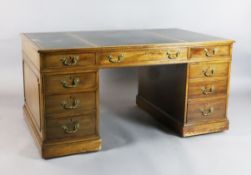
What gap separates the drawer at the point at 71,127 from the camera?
2516 millimetres

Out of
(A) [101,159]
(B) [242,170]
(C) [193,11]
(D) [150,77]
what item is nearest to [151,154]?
(A) [101,159]

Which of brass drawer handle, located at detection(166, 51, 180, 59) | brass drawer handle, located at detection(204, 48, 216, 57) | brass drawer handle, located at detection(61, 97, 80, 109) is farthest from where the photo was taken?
brass drawer handle, located at detection(204, 48, 216, 57)

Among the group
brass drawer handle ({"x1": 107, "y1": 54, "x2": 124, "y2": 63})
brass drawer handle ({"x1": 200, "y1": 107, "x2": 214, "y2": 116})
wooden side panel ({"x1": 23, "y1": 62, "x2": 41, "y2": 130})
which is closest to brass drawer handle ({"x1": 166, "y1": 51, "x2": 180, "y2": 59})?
brass drawer handle ({"x1": 107, "y1": 54, "x2": 124, "y2": 63})

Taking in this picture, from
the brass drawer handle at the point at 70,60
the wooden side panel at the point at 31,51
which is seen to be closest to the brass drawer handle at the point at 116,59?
the brass drawer handle at the point at 70,60

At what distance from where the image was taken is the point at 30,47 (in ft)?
8.83

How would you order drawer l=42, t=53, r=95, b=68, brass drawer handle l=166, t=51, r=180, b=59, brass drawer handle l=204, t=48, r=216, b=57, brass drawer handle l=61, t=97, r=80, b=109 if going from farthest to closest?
brass drawer handle l=204, t=48, r=216, b=57 < brass drawer handle l=166, t=51, r=180, b=59 < brass drawer handle l=61, t=97, r=80, b=109 < drawer l=42, t=53, r=95, b=68

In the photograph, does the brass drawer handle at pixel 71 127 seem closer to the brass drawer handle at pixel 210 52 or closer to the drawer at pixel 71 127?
the drawer at pixel 71 127

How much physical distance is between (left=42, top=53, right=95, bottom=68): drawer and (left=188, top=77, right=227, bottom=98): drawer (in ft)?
2.41

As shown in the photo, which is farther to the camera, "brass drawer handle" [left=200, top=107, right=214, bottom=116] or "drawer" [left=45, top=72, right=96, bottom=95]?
"brass drawer handle" [left=200, top=107, right=214, bottom=116]

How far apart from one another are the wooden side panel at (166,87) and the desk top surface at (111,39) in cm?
22

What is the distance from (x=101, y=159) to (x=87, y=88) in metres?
0.43

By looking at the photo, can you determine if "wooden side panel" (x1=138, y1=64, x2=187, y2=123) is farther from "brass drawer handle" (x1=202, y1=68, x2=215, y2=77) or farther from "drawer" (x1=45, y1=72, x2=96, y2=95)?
"drawer" (x1=45, y1=72, x2=96, y2=95)

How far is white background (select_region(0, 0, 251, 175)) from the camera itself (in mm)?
2475

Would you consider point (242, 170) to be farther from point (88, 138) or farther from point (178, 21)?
point (178, 21)
